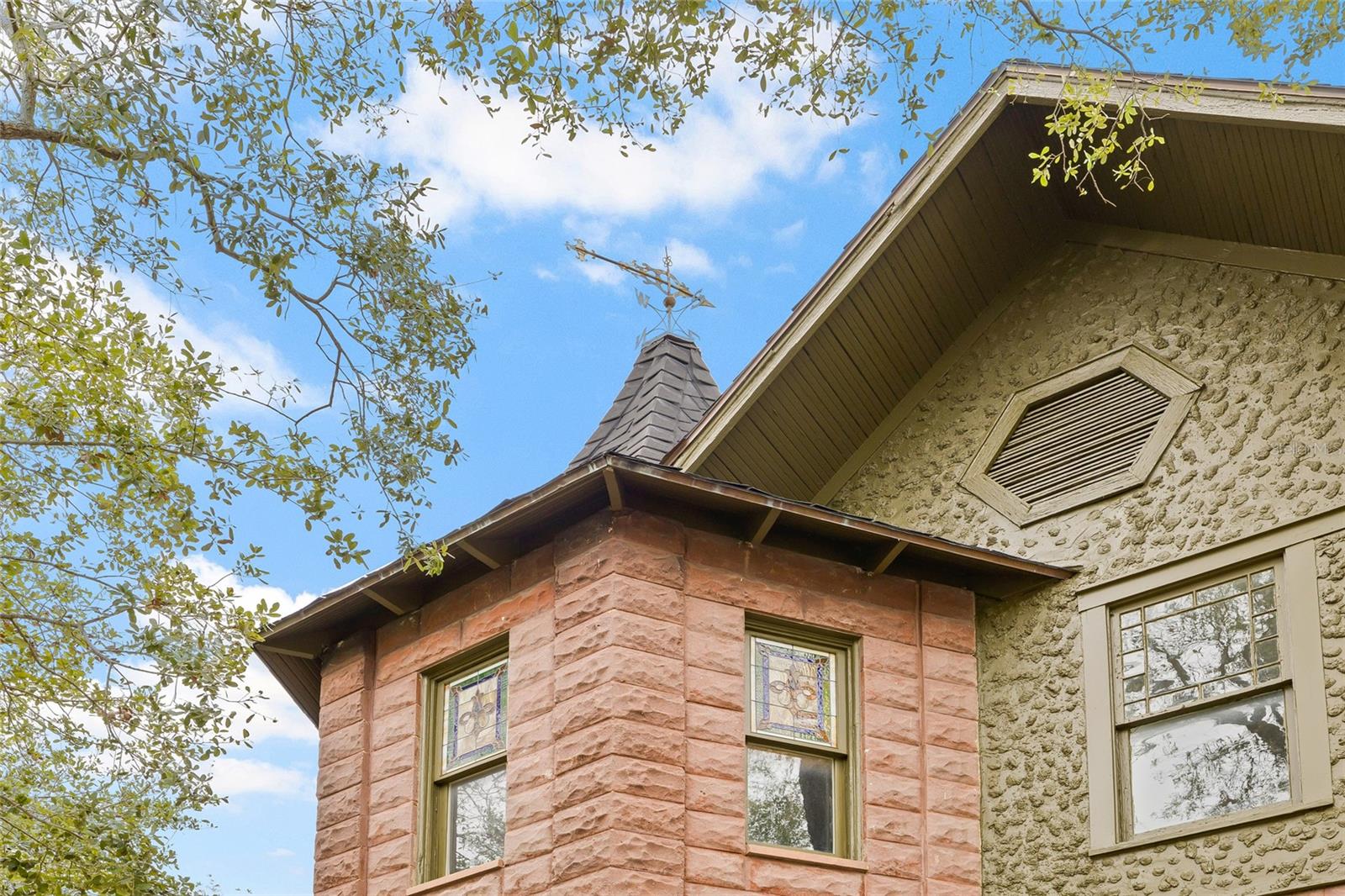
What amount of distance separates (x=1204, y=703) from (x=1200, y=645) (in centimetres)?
40

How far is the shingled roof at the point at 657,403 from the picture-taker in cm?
1448

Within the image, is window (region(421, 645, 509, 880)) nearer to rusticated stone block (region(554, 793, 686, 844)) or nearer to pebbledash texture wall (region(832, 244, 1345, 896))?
rusticated stone block (region(554, 793, 686, 844))

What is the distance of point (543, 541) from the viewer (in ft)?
35.5

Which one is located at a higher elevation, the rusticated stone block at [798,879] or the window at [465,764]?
the window at [465,764]

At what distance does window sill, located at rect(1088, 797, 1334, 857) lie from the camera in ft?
30.3

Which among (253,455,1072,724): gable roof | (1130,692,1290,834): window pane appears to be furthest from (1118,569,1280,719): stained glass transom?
(253,455,1072,724): gable roof

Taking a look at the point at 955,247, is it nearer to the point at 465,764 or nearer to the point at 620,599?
the point at 620,599

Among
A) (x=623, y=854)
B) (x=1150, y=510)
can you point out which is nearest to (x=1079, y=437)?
(x=1150, y=510)

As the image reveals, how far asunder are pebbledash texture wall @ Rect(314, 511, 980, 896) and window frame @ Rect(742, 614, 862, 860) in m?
0.07

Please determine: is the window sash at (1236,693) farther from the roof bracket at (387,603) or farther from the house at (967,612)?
the roof bracket at (387,603)

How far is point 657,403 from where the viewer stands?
1498 centimetres

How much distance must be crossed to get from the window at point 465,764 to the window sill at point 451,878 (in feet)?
0.44

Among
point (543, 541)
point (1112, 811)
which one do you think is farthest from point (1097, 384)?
point (543, 541)

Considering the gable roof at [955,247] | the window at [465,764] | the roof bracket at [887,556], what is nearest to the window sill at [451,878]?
the window at [465,764]
